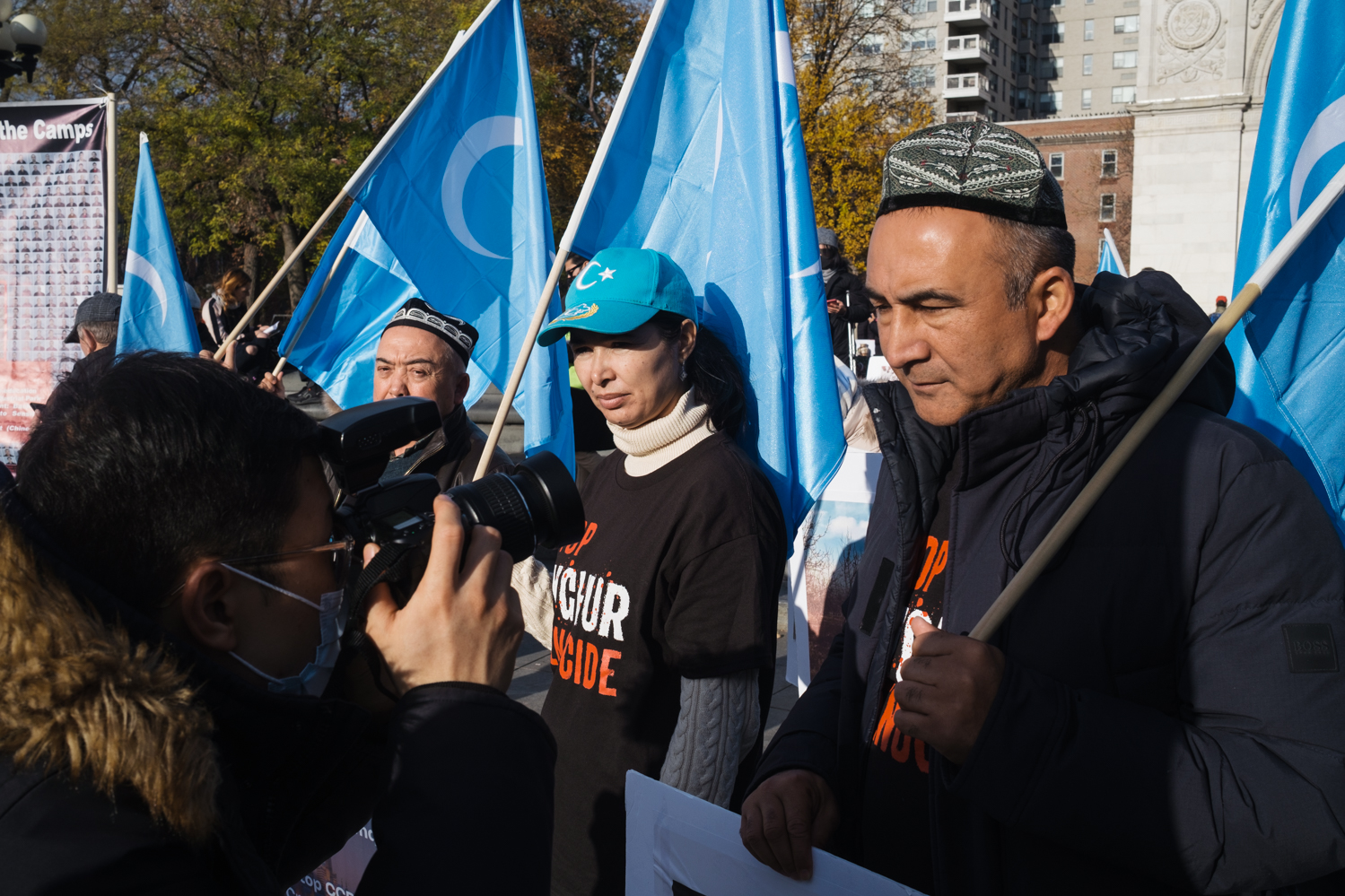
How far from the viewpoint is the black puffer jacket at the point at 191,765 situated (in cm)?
97

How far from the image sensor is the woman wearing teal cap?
6.88 feet

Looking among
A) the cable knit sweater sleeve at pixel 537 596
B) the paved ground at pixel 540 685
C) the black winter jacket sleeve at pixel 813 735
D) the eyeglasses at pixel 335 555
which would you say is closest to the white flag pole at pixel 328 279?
the paved ground at pixel 540 685

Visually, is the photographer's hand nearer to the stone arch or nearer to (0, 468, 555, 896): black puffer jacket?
(0, 468, 555, 896): black puffer jacket

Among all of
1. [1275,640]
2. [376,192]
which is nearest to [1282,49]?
[1275,640]

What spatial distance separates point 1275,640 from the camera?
1.30 m

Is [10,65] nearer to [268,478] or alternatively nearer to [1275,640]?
[268,478]

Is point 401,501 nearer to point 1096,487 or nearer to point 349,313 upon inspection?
point 1096,487

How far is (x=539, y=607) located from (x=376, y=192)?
2110 mm

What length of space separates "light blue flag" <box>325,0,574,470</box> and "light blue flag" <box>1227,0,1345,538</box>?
2.30 meters

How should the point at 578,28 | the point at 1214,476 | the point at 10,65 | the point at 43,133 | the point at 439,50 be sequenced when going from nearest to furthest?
the point at 1214,476 < the point at 43,133 < the point at 10,65 < the point at 439,50 < the point at 578,28

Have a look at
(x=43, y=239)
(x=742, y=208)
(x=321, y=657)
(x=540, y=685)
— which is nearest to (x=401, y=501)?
(x=321, y=657)

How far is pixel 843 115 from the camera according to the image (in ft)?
78.6

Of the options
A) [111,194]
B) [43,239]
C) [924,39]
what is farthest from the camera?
[924,39]

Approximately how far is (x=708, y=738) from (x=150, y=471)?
128cm
